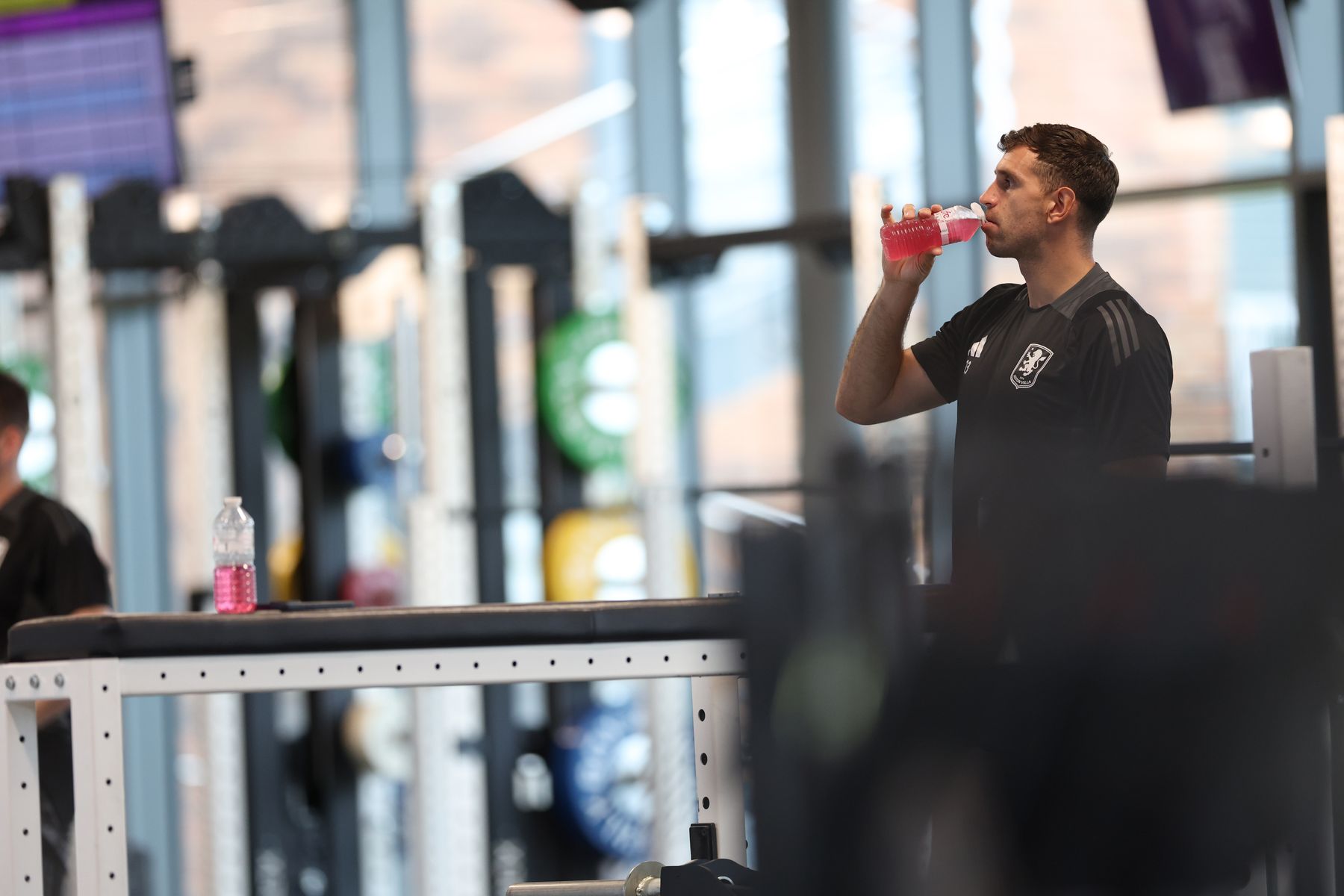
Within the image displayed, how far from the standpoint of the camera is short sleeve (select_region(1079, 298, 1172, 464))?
1771mm

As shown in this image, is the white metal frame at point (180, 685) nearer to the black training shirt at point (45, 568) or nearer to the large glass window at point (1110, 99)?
the black training shirt at point (45, 568)

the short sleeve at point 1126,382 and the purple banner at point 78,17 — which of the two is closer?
the short sleeve at point 1126,382

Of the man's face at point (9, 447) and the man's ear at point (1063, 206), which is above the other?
the man's ear at point (1063, 206)

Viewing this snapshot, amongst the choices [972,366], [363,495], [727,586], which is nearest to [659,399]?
[363,495]

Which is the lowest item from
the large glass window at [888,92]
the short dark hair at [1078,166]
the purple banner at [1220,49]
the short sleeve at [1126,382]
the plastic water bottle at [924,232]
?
the short sleeve at [1126,382]

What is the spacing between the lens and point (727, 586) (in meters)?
0.83

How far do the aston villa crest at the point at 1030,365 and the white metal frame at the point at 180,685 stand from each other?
1.70 feet

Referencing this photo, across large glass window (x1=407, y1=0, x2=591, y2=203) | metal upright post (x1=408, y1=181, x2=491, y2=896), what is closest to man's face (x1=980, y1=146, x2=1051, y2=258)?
metal upright post (x1=408, y1=181, x2=491, y2=896)

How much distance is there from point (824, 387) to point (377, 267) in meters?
1.61

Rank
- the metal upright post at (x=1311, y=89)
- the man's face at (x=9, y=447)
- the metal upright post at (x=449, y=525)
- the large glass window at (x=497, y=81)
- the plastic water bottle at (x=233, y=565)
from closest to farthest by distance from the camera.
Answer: the plastic water bottle at (x=233, y=565)
the man's face at (x=9, y=447)
the metal upright post at (x=449, y=525)
the metal upright post at (x=1311, y=89)
the large glass window at (x=497, y=81)

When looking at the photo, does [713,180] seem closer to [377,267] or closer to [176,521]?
[377,267]

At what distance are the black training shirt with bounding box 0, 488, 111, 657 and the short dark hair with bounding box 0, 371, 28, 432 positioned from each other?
0.20m

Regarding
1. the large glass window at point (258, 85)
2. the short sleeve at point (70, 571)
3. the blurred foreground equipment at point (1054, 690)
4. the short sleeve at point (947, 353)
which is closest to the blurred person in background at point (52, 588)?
the short sleeve at point (70, 571)

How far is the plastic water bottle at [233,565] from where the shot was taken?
6.93ft
